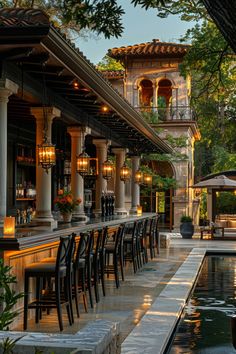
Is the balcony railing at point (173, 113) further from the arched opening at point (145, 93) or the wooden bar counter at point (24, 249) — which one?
the wooden bar counter at point (24, 249)

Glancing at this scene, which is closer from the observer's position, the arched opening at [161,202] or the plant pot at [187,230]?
the plant pot at [187,230]

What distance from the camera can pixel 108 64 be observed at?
4356 centimetres

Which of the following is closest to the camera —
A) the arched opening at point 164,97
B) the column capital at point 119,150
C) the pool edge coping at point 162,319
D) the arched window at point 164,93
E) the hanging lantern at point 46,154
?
the pool edge coping at point 162,319

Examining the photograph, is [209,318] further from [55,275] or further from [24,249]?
[24,249]

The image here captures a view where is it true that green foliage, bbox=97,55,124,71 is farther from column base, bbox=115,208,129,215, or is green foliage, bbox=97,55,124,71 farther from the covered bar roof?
the covered bar roof

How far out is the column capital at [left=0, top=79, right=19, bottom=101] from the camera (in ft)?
25.8

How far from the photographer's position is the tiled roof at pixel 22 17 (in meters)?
6.86

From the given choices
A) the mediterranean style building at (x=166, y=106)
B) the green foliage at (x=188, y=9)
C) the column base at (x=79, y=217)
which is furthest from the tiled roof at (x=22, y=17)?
the mediterranean style building at (x=166, y=106)

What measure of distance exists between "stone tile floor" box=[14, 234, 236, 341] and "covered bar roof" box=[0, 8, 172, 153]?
127 inches

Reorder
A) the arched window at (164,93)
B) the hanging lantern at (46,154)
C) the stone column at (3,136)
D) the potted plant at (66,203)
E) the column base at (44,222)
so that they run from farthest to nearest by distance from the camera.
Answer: the arched window at (164,93) → the potted plant at (66,203) → the column base at (44,222) → the hanging lantern at (46,154) → the stone column at (3,136)

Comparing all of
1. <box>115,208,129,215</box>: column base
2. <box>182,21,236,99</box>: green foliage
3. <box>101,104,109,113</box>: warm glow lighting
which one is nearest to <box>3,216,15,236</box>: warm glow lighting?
<box>101,104,109,113</box>: warm glow lighting

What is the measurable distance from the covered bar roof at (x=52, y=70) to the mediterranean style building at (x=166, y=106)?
52.1 feet

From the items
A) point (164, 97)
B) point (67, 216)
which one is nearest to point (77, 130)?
point (67, 216)

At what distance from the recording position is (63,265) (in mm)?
7699
